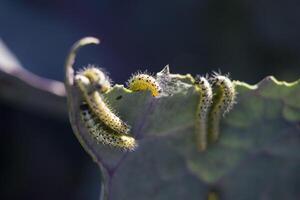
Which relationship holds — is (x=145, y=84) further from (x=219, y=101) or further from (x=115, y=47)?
(x=115, y=47)

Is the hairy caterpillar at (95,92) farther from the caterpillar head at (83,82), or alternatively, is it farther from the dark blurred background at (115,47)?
the dark blurred background at (115,47)

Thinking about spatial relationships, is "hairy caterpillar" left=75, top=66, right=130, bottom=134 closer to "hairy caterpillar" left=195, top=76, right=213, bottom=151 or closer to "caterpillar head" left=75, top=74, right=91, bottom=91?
"caterpillar head" left=75, top=74, right=91, bottom=91

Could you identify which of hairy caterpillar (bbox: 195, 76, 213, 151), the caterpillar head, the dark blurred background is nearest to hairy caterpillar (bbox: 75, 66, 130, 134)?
the caterpillar head

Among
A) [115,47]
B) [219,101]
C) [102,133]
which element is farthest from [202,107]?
[115,47]

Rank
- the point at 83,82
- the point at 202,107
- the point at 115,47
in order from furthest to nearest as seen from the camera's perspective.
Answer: the point at 115,47, the point at 202,107, the point at 83,82

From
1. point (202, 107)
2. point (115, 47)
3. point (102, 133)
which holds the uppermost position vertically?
point (115, 47)

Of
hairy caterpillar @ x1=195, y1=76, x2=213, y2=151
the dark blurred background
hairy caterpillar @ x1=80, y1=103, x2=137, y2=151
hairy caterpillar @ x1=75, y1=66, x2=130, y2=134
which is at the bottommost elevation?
hairy caterpillar @ x1=80, y1=103, x2=137, y2=151
